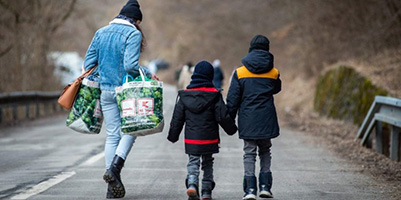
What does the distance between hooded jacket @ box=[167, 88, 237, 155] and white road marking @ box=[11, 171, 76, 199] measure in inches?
64.7

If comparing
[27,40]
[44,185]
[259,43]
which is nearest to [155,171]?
[44,185]

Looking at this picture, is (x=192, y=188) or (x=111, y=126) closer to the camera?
(x=192, y=188)

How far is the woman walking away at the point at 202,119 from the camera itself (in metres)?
6.80

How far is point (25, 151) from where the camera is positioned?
12.0 m

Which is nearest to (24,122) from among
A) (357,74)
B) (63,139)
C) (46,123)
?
(46,123)

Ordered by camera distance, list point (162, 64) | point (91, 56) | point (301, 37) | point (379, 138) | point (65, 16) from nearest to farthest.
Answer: point (91, 56), point (379, 138), point (301, 37), point (65, 16), point (162, 64)

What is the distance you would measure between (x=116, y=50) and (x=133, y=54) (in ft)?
0.77

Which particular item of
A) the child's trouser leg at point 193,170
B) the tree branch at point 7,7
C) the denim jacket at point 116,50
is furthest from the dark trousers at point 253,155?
the tree branch at point 7,7

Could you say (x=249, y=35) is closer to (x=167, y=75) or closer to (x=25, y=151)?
(x=167, y=75)

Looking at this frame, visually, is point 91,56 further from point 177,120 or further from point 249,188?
point 249,188

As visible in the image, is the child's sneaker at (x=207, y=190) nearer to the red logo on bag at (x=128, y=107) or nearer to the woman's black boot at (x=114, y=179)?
the woman's black boot at (x=114, y=179)

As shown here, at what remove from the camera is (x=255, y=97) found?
7012 millimetres

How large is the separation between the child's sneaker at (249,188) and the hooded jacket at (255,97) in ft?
1.41

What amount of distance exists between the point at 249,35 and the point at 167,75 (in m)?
16.8
